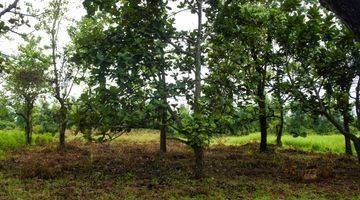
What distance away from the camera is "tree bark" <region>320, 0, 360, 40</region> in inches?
116

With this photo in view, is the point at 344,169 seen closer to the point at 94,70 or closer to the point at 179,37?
the point at 179,37

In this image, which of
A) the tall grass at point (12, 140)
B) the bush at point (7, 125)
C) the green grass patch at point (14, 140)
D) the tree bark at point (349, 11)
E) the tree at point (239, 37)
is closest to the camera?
the tree bark at point (349, 11)

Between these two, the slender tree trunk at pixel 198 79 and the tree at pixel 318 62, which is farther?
the slender tree trunk at pixel 198 79

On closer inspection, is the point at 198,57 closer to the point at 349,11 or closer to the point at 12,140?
the point at 349,11

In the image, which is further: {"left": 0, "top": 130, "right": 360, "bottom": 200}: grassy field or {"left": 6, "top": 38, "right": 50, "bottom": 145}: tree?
{"left": 6, "top": 38, "right": 50, "bottom": 145}: tree

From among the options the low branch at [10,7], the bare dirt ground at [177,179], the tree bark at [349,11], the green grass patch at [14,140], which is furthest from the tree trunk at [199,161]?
the green grass patch at [14,140]

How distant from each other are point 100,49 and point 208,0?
4.72 metres

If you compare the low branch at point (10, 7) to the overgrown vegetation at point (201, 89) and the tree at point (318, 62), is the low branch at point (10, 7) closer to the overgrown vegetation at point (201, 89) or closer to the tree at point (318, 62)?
the overgrown vegetation at point (201, 89)

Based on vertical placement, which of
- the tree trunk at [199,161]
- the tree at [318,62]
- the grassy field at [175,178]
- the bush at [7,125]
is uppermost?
the tree at [318,62]

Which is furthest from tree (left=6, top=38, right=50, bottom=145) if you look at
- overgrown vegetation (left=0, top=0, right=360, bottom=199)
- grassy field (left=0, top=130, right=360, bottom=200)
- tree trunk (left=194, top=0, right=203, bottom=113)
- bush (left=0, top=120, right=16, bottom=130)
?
bush (left=0, top=120, right=16, bottom=130)

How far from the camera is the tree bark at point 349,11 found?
9.63 feet

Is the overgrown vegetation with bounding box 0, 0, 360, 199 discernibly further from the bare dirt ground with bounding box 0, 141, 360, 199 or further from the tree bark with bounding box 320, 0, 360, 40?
the tree bark with bounding box 320, 0, 360, 40

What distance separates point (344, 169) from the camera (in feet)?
66.3

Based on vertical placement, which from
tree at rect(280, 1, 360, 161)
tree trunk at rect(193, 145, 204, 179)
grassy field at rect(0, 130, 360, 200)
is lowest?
grassy field at rect(0, 130, 360, 200)
